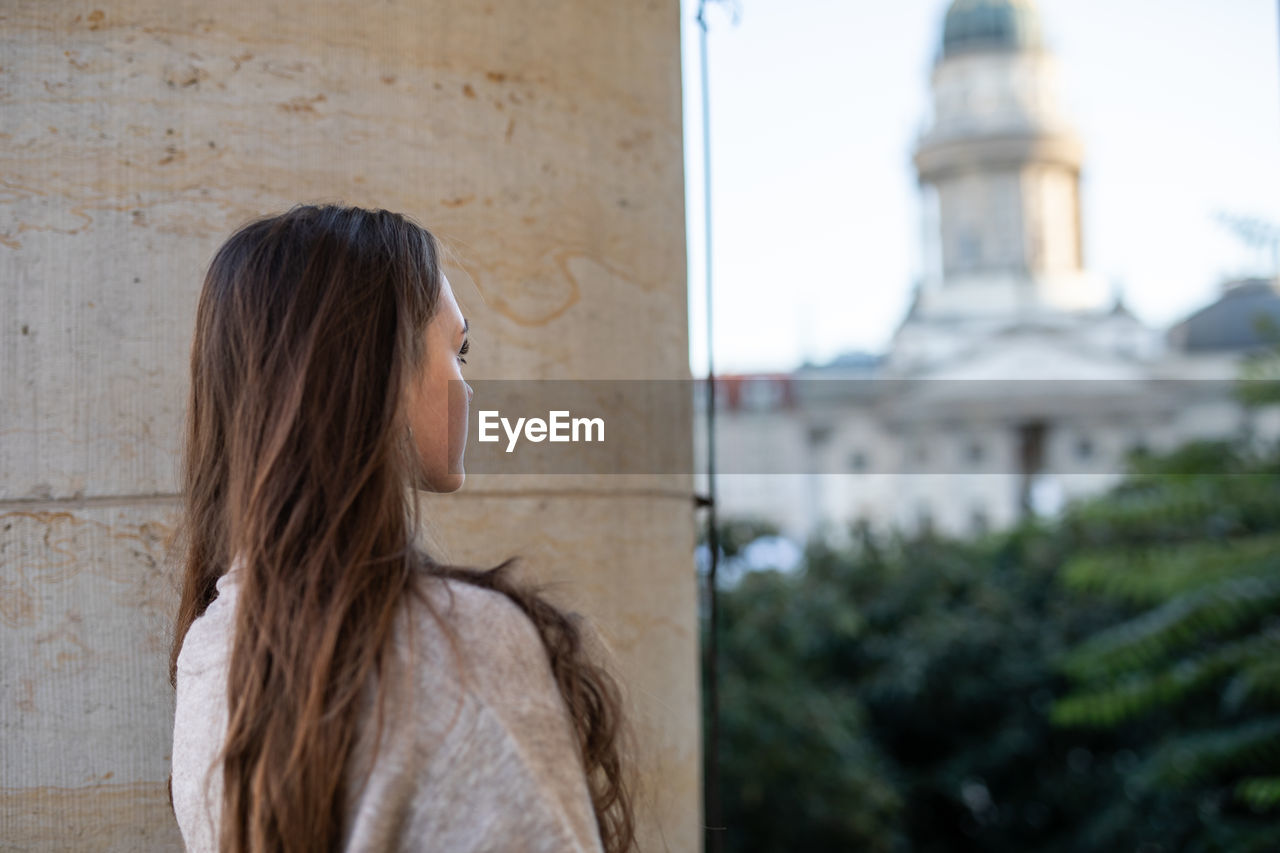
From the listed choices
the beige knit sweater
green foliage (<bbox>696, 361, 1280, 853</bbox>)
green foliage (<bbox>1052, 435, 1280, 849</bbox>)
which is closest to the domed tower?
green foliage (<bbox>696, 361, 1280, 853</bbox>)

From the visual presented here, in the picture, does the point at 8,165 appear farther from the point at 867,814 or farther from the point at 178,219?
the point at 867,814

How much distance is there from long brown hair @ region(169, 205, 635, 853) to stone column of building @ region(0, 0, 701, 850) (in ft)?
1.88

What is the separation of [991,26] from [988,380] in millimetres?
19150

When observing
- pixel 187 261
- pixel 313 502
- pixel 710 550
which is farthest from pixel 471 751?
pixel 710 550

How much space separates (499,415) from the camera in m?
2.43

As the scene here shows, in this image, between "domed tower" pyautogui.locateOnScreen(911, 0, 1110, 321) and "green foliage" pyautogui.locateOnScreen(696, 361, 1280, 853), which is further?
"domed tower" pyautogui.locateOnScreen(911, 0, 1110, 321)

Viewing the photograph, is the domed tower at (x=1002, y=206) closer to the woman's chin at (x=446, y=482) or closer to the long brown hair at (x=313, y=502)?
the woman's chin at (x=446, y=482)

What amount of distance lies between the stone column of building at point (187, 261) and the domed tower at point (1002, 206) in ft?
183

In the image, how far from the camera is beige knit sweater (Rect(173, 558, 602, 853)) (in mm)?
1206

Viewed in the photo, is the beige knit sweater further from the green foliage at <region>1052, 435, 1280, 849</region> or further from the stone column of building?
the green foliage at <region>1052, 435, 1280, 849</region>

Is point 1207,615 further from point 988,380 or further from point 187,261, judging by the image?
point 988,380

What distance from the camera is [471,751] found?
3.99 ft

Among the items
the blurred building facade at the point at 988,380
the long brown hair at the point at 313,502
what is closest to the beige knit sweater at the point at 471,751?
the long brown hair at the point at 313,502

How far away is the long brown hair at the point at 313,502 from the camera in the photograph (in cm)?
124
